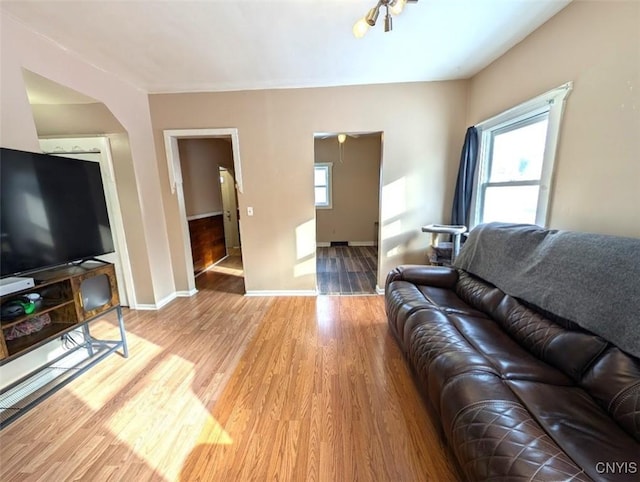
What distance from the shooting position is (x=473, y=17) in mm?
1847

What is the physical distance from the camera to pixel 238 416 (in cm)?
154

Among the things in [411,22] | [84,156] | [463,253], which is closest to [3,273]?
[84,156]

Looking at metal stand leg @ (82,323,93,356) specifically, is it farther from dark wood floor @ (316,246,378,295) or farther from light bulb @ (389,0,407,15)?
light bulb @ (389,0,407,15)

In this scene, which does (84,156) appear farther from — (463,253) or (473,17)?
(463,253)

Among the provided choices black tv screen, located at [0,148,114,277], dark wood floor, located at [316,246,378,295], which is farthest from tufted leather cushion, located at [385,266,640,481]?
black tv screen, located at [0,148,114,277]

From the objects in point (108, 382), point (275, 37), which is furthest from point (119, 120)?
point (108, 382)

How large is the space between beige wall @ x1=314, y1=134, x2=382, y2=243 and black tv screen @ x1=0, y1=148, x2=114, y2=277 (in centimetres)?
462

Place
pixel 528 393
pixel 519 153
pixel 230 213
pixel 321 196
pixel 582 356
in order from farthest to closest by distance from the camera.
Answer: pixel 321 196, pixel 230 213, pixel 519 153, pixel 582 356, pixel 528 393

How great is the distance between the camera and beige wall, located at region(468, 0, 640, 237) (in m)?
1.38

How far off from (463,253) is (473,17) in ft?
6.23

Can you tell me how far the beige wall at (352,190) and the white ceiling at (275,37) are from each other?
9.97ft

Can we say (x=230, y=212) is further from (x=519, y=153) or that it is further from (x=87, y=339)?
(x=519, y=153)

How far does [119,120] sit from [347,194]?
451 cm

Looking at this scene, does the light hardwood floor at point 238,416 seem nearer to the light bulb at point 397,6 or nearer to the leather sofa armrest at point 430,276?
the leather sofa armrest at point 430,276
